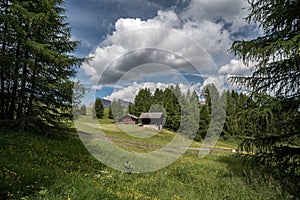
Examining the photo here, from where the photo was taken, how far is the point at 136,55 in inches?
470

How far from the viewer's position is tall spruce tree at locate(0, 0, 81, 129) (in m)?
12.6

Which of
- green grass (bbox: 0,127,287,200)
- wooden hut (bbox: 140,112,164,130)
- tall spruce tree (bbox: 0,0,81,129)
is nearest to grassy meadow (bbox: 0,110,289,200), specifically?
green grass (bbox: 0,127,287,200)

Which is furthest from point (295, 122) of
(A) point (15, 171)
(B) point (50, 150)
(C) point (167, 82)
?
(B) point (50, 150)

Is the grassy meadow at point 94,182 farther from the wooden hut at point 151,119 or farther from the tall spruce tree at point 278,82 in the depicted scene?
the wooden hut at point 151,119

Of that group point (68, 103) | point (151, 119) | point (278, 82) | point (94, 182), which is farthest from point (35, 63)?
point (278, 82)

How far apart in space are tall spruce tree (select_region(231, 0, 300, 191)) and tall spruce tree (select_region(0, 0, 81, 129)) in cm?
1134

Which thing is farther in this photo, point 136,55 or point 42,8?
point 42,8

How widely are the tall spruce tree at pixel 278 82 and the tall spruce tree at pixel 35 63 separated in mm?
11342

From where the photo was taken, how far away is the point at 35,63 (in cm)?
1345

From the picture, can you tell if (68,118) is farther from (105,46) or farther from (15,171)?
(15,171)

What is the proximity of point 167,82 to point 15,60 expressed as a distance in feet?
30.2

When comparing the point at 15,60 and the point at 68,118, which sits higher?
the point at 15,60

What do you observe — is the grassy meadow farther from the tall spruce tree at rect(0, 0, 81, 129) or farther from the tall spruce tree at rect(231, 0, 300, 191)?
the tall spruce tree at rect(0, 0, 81, 129)

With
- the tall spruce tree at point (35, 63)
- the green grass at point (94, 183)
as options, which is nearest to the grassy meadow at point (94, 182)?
the green grass at point (94, 183)
